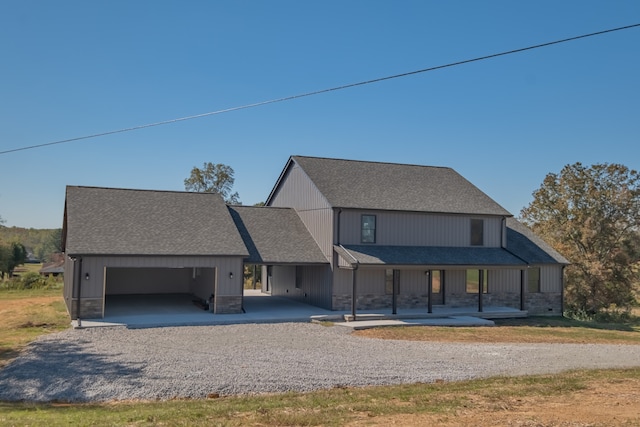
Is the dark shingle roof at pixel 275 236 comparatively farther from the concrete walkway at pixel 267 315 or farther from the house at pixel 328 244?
the concrete walkway at pixel 267 315

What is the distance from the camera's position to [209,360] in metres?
13.1

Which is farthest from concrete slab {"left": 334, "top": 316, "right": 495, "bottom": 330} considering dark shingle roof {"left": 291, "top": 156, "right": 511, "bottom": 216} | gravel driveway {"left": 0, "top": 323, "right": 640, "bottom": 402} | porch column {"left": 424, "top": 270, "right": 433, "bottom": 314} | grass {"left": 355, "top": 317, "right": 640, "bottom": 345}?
dark shingle roof {"left": 291, "top": 156, "right": 511, "bottom": 216}

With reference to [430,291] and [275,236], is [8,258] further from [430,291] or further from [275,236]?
[430,291]

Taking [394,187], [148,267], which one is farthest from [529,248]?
[148,267]

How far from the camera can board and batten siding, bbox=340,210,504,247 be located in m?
23.4

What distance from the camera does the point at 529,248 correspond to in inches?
1077

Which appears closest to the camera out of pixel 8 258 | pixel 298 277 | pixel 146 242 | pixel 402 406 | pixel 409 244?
pixel 402 406

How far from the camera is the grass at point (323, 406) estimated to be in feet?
26.8

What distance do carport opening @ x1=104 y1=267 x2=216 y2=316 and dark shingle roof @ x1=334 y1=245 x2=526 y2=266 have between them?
6.98 metres

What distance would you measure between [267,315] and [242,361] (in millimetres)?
7815

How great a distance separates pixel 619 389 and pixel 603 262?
77.3 ft

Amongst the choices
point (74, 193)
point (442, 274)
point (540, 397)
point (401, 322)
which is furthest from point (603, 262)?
point (74, 193)

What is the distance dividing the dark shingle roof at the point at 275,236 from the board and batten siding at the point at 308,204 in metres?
0.35

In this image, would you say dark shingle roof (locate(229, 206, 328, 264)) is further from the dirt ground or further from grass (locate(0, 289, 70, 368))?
the dirt ground
